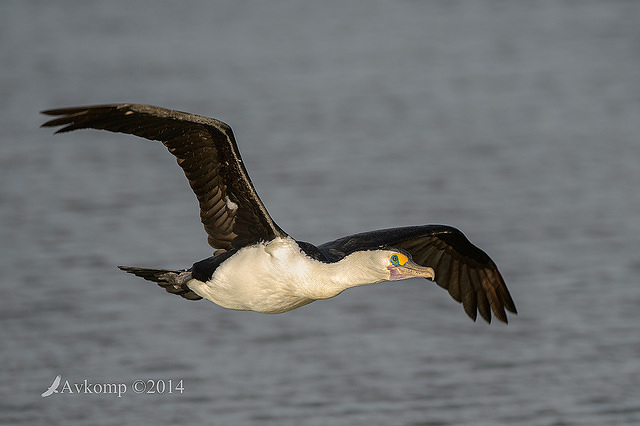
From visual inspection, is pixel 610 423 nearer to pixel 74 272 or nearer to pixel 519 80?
pixel 74 272

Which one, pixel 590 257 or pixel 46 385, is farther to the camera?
pixel 590 257

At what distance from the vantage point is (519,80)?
64.9ft

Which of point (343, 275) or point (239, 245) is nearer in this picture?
point (343, 275)

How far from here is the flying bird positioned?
7777 millimetres

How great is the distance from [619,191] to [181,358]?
654cm

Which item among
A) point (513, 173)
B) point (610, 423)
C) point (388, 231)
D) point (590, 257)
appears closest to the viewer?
point (388, 231)

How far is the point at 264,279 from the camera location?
26.9 ft

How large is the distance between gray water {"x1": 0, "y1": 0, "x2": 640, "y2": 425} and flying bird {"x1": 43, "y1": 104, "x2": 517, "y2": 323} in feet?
5.90

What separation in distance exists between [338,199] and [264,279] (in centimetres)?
663

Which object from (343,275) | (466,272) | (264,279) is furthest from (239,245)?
(466,272)

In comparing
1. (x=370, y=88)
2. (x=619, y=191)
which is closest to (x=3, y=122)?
(x=370, y=88)
